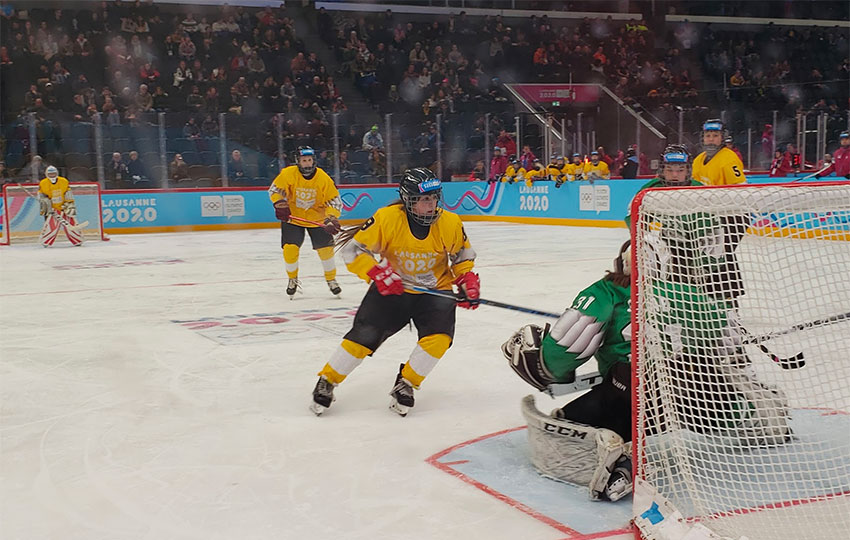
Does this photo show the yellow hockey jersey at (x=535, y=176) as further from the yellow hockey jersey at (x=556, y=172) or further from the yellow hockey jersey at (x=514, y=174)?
the yellow hockey jersey at (x=514, y=174)

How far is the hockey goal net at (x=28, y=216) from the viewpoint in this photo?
1403 cm

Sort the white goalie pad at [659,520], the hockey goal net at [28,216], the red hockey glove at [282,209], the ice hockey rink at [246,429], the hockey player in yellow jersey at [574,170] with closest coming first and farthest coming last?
1. the white goalie pad at [659,520]
2. the ice hockey rink at [246,429]
3. the red hockey glove at [282,209]
4. the hockey goal net at [28,216]
5. the hockey player in yellow jersey at [574,170]

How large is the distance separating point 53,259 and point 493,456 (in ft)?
31.8

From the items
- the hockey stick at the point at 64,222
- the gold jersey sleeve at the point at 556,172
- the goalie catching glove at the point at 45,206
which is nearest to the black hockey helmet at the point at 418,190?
the hockey stick at the point at 64,222

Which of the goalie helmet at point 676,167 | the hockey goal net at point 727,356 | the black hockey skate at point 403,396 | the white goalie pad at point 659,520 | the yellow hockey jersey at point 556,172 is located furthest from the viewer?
the yellow hockey jersey at point 556,172

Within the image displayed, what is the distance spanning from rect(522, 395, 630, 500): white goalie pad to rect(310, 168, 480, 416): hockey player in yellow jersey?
2.94ft

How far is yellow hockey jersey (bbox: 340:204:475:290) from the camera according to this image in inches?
151

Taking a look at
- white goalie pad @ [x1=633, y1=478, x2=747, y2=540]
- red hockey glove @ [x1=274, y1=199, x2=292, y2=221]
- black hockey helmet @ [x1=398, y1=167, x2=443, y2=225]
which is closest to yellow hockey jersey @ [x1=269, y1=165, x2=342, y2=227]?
red hockey glove @ [x1=274, y1=199, x2=292, y2=221]

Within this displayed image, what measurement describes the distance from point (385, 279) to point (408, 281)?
257 mm

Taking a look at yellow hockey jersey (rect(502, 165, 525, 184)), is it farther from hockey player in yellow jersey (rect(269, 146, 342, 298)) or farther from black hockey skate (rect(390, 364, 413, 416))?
black hockey skate (rect(390, 364, 413, 416))

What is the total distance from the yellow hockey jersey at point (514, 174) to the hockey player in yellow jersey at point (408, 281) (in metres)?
13.6

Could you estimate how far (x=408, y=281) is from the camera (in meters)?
3.92

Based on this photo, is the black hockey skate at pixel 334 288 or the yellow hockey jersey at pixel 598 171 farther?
the yellow hockey jersey at pixel 598 171

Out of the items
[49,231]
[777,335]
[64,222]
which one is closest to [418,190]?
[777,335]
